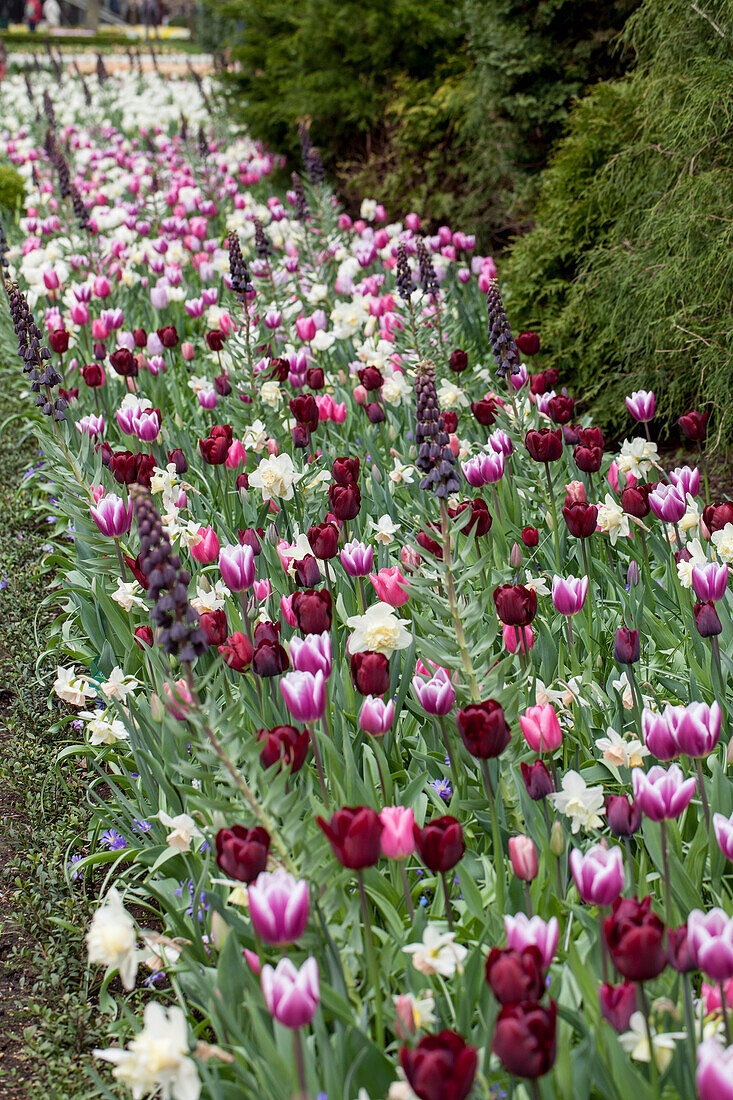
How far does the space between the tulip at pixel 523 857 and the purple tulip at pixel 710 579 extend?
0.93 metres

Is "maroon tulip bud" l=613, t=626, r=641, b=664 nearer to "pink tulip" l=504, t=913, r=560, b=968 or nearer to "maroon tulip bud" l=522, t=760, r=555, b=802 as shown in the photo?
"maroon tulip bud" l=522, t=760, r=555, b=802

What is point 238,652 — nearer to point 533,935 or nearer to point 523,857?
point 523,857

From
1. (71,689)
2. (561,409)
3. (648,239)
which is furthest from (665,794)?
(648,239)

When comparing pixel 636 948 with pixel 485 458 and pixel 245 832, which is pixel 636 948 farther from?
pixel 485 458

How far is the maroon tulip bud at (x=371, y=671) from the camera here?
6.84 ft

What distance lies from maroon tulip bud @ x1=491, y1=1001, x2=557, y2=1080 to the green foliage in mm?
3180

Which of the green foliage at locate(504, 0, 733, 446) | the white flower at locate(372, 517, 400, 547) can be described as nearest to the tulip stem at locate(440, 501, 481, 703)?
the white flower at locate(372, 517, 400, 547)

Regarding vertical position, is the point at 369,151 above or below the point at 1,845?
above

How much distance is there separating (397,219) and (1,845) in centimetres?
756

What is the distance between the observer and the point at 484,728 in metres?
1.82

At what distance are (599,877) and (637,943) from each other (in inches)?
8.5

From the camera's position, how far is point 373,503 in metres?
3.71

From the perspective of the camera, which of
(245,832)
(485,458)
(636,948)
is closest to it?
(636,948)

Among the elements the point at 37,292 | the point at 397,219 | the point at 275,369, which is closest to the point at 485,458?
the point at 275,369
